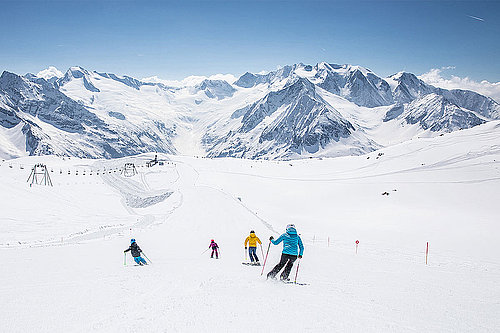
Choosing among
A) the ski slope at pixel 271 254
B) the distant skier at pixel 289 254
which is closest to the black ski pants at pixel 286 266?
the distant skier at pixel 289 254

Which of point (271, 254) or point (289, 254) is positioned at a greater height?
point (289, 254)

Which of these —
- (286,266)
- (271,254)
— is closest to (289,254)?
(286,266)

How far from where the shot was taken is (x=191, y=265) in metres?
14.9

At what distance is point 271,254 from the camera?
20156 mm

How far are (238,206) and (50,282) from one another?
34170 mm

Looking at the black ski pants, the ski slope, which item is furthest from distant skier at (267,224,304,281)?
the ski slope

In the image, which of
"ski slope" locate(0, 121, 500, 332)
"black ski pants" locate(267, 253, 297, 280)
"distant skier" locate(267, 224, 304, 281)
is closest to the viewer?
"ski slope" locate(0, 121, 500, 332)

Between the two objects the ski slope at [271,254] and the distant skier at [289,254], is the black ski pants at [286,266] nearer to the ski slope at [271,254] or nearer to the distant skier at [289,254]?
the distant skier at [289,254]

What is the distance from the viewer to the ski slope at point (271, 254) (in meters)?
8.44

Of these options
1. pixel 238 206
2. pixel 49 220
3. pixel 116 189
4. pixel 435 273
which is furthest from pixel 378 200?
pixel 116 189

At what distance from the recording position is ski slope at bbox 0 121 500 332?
27.7 ft

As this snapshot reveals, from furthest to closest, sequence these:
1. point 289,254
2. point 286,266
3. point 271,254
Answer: point 271,254 < point 289,254 < point 286,266

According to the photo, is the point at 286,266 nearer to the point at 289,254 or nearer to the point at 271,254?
the point at 289,254

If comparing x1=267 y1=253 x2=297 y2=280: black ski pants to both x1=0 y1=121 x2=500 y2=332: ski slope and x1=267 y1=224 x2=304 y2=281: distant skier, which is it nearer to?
x1=267 y1=224 x2=304 y2=281: distant skier
